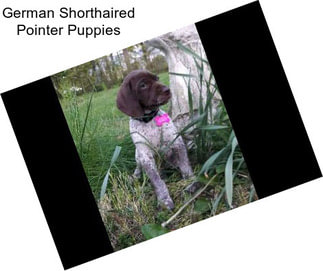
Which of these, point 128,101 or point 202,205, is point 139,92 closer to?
point 128,101

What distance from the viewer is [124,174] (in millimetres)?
2891

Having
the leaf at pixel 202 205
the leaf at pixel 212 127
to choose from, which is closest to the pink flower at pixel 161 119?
the leaf at pixel 212 127

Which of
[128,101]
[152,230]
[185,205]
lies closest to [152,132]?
[128,101]

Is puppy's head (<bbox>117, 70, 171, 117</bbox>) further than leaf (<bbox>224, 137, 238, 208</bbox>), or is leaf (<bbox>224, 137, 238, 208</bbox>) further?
puppy's head (<bbox>117, 70, 171, 117</bbox>)

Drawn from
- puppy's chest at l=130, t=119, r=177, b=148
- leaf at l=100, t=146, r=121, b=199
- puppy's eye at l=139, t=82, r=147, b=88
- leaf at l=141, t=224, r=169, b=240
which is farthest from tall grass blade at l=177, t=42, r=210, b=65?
leaf at l=141, t=224, r=169, b=240

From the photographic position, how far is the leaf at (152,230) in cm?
287

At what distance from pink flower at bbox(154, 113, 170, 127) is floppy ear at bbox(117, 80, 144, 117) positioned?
0.11 metres

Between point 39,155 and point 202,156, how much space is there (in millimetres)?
960

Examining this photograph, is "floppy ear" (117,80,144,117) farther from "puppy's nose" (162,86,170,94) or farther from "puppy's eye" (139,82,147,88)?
"puppy's nose" (162,86,170,94)

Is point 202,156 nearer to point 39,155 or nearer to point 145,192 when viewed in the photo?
point 145,192

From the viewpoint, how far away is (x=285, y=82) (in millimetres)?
2799

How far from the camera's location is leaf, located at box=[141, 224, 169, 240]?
2.87 metres

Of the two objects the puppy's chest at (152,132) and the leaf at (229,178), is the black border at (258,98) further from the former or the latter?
the puppy's chest at (152,132)

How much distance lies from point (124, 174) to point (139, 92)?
1.58 feet
